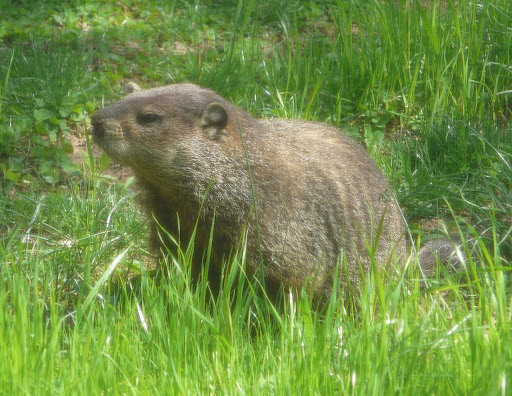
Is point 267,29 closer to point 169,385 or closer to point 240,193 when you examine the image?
point 240,193

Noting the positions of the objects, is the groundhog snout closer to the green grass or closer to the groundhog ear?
the groundhog ear

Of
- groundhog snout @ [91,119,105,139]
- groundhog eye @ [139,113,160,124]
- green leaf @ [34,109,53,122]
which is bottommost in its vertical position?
green leaf @ [34,109,53,122]

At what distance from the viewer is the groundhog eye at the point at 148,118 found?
3.82 m

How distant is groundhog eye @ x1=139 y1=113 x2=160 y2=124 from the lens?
3.82 metres

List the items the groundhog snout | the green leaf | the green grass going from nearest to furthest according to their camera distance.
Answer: the green grass → the groundhog snout → the green leaf

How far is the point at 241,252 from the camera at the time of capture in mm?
3721

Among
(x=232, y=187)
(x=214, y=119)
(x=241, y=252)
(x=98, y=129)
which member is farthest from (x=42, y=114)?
(x=241, y=252)

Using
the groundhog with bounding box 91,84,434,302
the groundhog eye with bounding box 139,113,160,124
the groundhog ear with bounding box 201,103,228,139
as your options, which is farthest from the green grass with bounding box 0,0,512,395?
the groundhog eye with bounding box 139,113,160,124

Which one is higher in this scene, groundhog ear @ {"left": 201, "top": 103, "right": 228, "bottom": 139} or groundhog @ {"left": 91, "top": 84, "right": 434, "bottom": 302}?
groundhog ear @ {"left": 201, "top": 103, "right": 228, "bottom": 139}

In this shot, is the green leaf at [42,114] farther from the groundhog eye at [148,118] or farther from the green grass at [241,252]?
the groundhog eye at [148,118]

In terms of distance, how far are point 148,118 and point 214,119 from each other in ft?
1.02

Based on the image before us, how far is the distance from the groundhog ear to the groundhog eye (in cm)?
22

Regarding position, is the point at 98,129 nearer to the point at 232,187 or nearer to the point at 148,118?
the point at 148,118

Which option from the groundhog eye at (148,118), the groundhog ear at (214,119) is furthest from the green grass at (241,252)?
the groundhog eye at (148,118)
